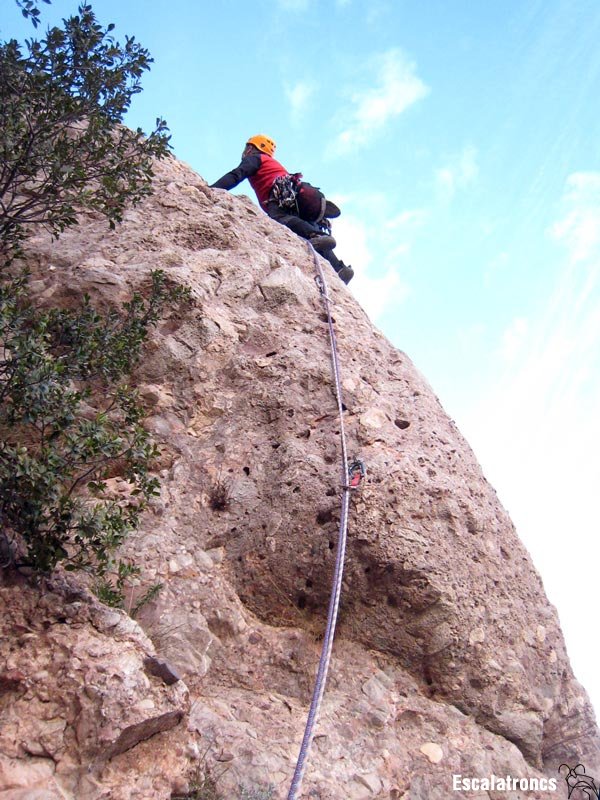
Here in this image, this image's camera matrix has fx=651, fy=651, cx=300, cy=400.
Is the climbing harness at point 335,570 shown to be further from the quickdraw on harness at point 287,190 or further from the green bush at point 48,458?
the quickdraw on harness at point 287,190

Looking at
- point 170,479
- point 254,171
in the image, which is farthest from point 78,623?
point 254,171

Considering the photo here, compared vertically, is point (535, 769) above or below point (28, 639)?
above

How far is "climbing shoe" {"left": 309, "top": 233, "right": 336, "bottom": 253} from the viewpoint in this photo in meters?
9.38

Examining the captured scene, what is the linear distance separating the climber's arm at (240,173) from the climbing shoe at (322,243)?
1468 millimetres

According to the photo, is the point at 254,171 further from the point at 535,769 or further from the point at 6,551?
the point at 535,769

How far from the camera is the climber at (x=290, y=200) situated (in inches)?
376

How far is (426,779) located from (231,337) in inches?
165

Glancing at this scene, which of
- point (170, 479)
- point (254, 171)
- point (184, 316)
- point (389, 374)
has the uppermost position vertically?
point (254, 171)

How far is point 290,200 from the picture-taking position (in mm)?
9711

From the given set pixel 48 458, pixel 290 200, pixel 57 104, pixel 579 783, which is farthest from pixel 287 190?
pixel 579 783

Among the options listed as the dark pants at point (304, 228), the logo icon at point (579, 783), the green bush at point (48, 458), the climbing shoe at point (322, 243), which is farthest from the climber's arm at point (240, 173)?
the logo icon at point (579, 783)

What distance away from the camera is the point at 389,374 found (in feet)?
22.9

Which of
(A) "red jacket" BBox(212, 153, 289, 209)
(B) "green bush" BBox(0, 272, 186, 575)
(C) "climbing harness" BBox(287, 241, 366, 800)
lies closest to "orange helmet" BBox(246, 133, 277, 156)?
(A) "red jacket" BBox(212, 153, 289, 209)

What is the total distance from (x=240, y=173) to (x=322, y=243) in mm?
1721
